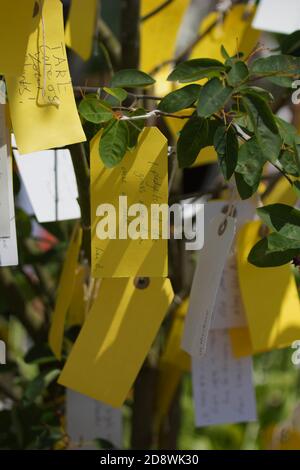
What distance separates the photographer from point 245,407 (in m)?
1.12

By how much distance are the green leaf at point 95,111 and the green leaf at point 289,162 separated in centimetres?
19

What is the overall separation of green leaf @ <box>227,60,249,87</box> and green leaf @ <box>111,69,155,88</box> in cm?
10

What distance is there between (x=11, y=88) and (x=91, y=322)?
0.32 m

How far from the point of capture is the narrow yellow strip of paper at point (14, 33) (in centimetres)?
76

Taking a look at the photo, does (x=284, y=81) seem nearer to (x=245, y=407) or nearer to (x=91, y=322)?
(x=91, y=322)

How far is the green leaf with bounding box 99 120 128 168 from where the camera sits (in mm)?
743

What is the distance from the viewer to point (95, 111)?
0.76 metres

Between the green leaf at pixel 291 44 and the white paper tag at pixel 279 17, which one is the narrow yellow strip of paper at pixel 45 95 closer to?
the green leaf at pixel 291 44

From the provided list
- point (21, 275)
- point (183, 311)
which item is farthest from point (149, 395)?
point (21, 275)

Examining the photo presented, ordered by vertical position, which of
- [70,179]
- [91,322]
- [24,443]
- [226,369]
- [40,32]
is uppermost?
[40,32]

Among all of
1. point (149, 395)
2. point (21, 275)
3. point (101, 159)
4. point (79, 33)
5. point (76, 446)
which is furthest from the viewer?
point (21, 275)

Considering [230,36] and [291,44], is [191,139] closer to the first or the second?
[291,44]

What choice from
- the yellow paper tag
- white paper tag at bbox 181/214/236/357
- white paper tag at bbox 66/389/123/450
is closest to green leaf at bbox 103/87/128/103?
white paper tag at bbox 181/214/236/357

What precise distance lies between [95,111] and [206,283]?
257 millimetres
